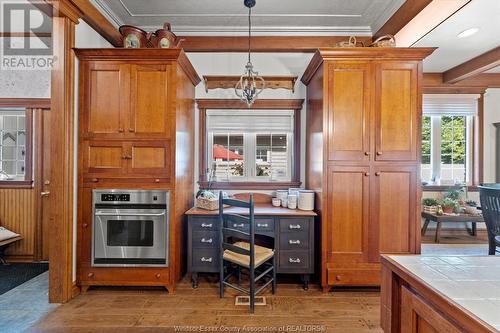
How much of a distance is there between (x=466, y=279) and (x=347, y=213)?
171 cm

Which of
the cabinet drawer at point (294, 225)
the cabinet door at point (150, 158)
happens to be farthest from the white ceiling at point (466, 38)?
the cabinet door at point (150, 158)

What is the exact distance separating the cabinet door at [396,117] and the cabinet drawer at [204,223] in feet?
6.07

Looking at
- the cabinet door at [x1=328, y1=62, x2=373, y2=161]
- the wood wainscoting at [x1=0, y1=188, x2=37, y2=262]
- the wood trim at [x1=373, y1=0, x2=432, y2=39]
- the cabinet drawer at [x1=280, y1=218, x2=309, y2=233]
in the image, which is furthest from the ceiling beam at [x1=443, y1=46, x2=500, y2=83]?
the wood wainscoting at [x1=0, y1=188, x2=37, y2=262]

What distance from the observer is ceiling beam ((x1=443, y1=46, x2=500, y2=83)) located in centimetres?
388

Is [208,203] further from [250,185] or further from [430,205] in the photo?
[430,205]

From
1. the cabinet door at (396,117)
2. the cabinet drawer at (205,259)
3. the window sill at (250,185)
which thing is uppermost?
the cabinet door at (396,117)

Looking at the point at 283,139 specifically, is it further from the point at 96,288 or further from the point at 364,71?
the point at 96,288

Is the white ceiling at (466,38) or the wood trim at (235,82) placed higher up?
the white ceiling at (466,38)

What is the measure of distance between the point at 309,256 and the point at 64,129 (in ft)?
9.04

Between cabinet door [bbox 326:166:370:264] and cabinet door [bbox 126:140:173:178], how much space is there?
1.68m

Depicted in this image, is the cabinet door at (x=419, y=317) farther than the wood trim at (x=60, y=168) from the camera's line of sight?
No

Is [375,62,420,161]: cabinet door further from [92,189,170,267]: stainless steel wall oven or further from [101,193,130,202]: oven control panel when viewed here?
[101,193,130,202]: oven control panel

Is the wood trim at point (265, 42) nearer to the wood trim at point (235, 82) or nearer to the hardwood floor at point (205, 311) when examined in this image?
the wood trim at point (235, 82)

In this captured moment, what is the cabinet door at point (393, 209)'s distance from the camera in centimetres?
271
